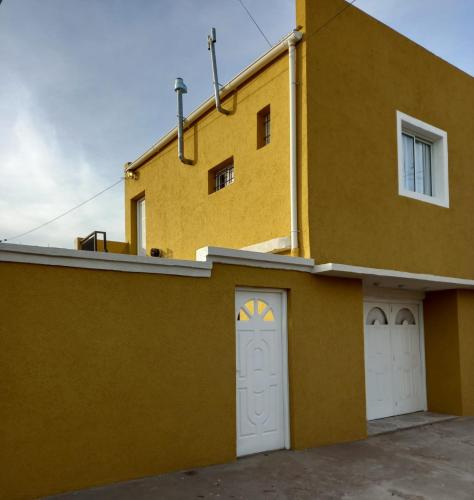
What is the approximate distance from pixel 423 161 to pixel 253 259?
16.3ft

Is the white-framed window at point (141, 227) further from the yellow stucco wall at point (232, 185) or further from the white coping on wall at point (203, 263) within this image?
the white coping on wall at point (203, 263)

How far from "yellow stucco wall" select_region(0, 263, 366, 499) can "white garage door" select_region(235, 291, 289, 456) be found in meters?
0.19

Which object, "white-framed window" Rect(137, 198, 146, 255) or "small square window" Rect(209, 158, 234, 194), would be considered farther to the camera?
"white-framed window" Rect(137, 198, 146, 255)

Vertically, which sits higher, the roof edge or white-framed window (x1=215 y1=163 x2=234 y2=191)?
the roof edge

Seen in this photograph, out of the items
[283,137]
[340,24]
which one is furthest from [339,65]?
[283,137]

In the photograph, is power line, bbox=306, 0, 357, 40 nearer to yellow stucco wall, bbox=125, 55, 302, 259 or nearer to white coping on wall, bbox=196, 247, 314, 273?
yellow stucco wall, bbox=125, 55, 302, 259

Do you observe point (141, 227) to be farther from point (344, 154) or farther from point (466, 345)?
point (466, 345)

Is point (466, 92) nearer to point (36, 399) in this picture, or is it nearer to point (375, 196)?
point (375, 196)

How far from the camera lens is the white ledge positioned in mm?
4969

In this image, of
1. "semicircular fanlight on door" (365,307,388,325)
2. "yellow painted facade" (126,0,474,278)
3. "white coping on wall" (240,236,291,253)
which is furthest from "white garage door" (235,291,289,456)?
"semicircular fanlight on door" (365,307,388,325)

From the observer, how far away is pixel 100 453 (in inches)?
207

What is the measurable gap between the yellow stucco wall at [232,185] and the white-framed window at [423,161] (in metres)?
2.46

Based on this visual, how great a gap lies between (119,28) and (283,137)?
358cm

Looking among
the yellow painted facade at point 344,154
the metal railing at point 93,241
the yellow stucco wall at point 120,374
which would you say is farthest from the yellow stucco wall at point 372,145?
the metal railing at point 93,241
